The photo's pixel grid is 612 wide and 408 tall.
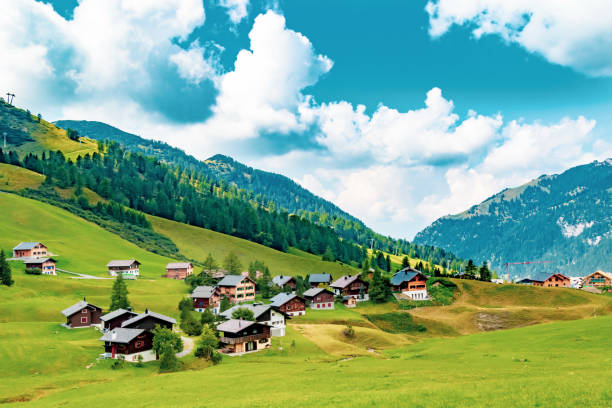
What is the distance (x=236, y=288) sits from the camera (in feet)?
405

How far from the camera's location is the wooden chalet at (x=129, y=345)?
212 ft

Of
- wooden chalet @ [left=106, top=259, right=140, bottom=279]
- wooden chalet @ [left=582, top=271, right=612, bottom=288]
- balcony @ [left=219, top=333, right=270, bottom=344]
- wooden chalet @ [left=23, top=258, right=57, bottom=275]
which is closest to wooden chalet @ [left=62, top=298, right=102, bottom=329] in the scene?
balcony @ [left=219, top=333, right=270, bottom=344]

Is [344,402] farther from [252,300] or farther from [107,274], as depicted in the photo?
[107,274]

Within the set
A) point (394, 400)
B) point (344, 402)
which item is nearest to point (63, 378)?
point (344, 402)

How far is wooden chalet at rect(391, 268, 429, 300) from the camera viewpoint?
135 metres


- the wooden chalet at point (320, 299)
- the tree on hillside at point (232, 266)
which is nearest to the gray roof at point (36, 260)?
the tree on hillside at point (232, 266)

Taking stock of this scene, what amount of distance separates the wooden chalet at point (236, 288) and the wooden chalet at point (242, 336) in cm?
4414

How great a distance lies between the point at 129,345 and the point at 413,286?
9605 centimetres

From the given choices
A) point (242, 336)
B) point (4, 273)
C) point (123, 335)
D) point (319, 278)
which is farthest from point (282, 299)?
point (4, 273)

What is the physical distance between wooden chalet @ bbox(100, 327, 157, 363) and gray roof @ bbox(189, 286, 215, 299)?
4391cm

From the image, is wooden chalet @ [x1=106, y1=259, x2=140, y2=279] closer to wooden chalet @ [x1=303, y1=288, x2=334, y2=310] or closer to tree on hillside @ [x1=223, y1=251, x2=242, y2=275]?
tree on hillside @ [x1=223, y1=251, x2=242, y2=275]

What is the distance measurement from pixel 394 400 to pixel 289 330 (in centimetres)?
6621

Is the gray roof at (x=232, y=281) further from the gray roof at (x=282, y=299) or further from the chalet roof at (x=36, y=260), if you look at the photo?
the chalet roof at (x=36, y=260)

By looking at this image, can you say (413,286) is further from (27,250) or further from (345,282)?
(27,250)
